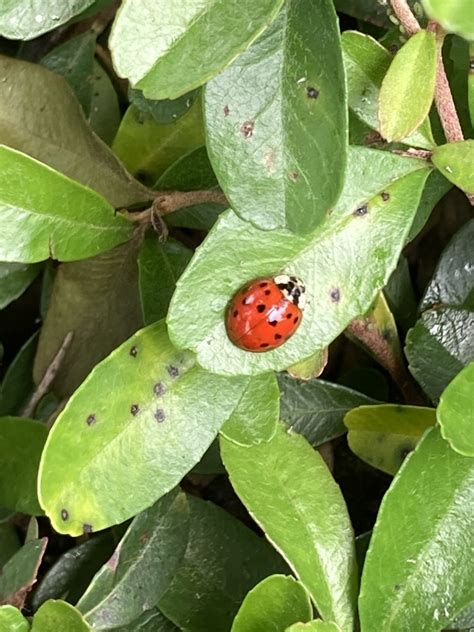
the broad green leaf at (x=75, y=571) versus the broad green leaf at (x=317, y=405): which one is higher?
the broad green leaf at (x=317, y=405)

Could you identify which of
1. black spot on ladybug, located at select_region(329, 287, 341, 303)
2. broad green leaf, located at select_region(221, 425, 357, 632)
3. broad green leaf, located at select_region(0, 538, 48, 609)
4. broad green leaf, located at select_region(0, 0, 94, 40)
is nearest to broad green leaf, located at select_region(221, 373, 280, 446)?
broad green leaf, located at select_region(221, 425, 357, 632)

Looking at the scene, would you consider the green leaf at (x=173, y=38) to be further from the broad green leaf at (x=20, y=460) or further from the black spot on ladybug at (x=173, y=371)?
the broad green leaf at (x=20, y=460)

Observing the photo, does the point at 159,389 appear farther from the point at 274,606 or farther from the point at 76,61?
the point at 76,61

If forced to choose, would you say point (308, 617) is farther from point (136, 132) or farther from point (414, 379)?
point (136, 132)

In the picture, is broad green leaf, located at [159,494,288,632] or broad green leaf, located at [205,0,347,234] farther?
broad green leaf, located at [159,494,288,632]

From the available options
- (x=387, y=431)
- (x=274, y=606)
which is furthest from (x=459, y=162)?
(x=274, y=606)

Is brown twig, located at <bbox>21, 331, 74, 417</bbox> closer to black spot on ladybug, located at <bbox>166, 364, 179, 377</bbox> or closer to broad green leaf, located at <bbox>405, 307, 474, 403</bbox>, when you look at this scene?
black spot on ladybug, located at <bbox>166, 364, 179, 377</bbox>

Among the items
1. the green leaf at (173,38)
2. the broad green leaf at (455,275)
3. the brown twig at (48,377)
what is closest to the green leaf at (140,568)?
the brown twig at (48,377)
